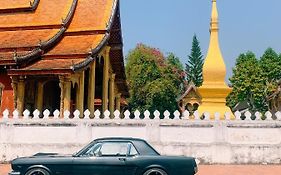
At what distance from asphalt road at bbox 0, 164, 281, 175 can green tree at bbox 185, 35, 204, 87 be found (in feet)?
188

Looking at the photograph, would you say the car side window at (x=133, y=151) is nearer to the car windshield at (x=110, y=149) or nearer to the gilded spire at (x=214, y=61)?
the car windshield at (x=110, y=149)

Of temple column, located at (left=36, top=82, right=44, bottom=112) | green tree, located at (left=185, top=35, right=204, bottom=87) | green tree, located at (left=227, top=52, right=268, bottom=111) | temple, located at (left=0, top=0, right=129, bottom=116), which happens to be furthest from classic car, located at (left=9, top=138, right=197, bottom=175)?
green tree, located at (left=185, top=35, right=204, bottom=87)

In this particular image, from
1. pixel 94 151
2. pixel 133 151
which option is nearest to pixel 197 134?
pixel 133 151

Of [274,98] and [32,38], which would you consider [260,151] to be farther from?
[274,98]

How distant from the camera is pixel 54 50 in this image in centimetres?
1919

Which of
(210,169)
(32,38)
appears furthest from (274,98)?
(210,169)

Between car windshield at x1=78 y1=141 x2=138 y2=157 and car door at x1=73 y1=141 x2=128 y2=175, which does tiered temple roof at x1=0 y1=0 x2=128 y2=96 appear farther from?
car door at x1=73 y1=141 x2=128 y2=175

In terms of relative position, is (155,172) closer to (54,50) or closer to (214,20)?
(214,20)

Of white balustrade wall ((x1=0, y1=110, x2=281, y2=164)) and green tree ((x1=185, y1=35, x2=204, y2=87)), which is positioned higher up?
green tree ((x1=185, y1=35, x2=204, y2=87))

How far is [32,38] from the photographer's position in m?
19.6

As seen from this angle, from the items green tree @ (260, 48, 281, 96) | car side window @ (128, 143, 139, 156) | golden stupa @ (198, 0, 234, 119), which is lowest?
car side window @ (128, 143, 139, 156)

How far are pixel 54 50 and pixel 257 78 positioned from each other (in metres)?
33.5

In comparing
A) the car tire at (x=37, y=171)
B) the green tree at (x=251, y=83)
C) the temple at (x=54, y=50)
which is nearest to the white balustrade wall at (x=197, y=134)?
the temple at (x=54, y=50)

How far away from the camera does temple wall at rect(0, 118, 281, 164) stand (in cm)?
1279
